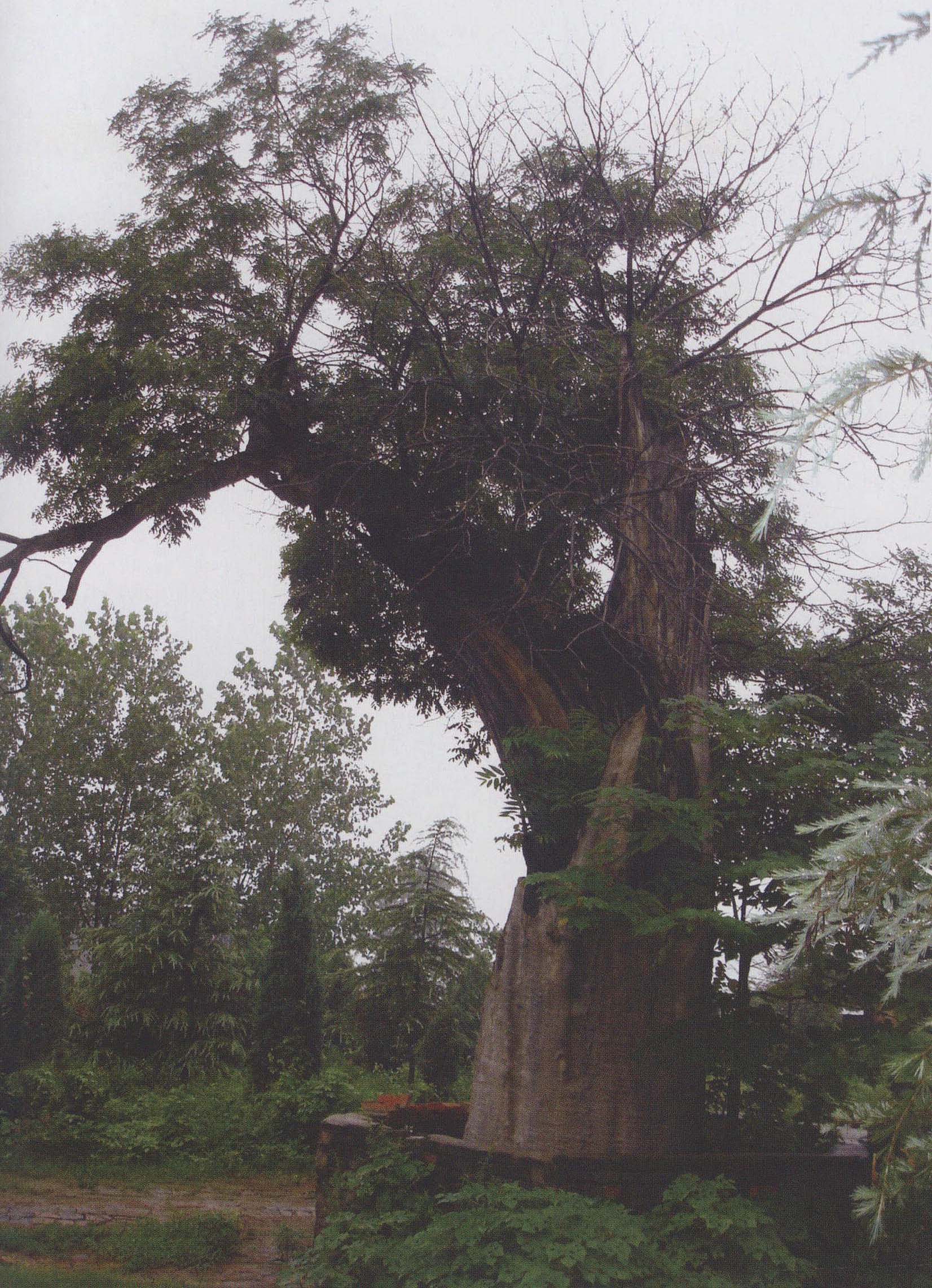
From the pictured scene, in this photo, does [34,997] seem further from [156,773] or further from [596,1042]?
[596,1042]

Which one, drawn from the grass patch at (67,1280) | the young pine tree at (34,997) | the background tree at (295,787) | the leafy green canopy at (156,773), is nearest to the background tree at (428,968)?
the leafy green canopy at (156,773)

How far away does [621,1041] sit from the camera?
4.66 m

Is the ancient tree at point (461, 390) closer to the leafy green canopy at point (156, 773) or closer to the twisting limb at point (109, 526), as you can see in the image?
the twisting limb at point (109, 526)

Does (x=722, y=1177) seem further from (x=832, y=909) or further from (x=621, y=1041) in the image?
(x=832, y=909)

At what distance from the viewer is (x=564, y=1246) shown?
362 cm

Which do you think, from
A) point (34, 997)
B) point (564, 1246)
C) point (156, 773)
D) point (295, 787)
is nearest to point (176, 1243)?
point (564, 1246)

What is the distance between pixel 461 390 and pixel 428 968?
5154 millimetres

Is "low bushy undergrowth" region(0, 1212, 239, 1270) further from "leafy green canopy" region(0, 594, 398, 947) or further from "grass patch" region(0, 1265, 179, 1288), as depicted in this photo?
"leafy green canopy" region(0, 594, 398, 947)

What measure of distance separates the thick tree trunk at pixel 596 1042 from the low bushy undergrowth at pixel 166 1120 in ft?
11.1

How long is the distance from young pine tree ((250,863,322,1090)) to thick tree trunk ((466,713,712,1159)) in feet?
14.2

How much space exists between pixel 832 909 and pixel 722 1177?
87.3 inches

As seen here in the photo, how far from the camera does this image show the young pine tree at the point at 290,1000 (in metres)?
8.83

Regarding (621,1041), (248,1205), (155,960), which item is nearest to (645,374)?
(621,1041)

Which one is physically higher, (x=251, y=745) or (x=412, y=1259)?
(x=251, y=745)
